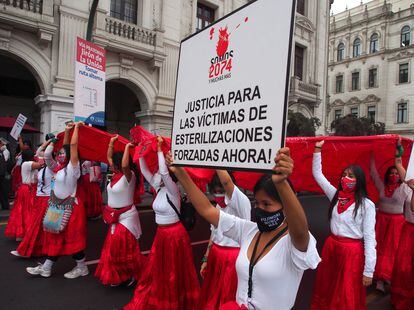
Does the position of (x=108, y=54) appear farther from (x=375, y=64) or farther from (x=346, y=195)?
(x=375, y=64)

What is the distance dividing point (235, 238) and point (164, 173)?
140 cm

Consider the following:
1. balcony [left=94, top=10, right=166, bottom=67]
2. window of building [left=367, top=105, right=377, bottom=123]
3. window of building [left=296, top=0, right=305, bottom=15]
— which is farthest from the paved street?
window of building [left=367, top=105, right=377, bottom=123]

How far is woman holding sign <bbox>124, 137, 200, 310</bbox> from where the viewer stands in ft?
11.6

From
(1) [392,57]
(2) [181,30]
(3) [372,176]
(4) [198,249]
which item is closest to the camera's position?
(3) [372,176]

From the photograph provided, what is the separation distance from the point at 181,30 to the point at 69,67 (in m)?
5.57

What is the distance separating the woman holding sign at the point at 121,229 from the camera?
420 centimetres

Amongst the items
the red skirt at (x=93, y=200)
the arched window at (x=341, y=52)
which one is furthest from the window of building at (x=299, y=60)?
the arched window at (x=341, y=52)

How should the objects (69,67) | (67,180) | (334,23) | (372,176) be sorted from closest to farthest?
(67,180), (372,176), (69,67), (334,23)

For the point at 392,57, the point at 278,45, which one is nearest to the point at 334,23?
the point at 392,57

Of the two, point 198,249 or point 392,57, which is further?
point 392,57

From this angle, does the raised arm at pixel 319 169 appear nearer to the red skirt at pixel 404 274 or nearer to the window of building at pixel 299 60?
the red skirt at pixel 404 274

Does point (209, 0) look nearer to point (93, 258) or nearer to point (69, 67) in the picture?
point (69, 67)

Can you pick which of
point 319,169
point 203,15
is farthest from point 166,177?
point 203,15

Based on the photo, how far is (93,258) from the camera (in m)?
5.68
